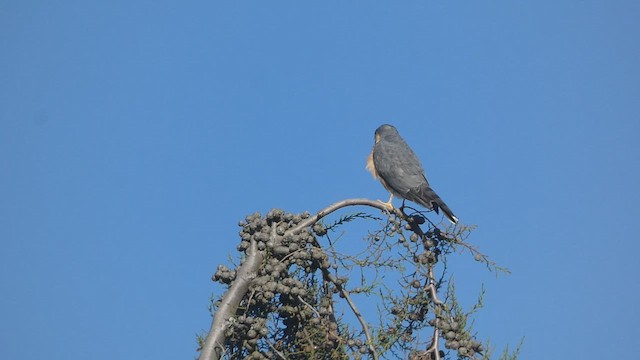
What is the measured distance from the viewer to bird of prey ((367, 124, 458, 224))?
246 inches

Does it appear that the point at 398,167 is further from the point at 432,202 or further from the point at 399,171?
the point at 432,202

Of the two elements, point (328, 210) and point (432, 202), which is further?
point (432, 202)

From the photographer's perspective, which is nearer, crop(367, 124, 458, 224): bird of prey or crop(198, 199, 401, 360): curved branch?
crop(198, 199, 401, 360): curved branch

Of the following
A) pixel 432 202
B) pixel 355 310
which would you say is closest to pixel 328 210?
pixel 355 310

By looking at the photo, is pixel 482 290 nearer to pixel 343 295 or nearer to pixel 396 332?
pixel 396 332

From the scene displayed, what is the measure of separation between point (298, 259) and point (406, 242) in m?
0.74

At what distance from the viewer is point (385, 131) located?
27.1 feet

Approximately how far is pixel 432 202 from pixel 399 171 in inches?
43.3

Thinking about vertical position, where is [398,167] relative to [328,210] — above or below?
above

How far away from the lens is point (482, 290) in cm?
414

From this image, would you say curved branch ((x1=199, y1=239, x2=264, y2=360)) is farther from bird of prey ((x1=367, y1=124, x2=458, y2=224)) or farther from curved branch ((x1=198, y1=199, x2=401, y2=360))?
bird of prey ((x1=367, y1=124, x2=458, y2=224))

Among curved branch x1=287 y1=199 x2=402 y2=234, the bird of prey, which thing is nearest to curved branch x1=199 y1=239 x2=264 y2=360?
curved branch x1=287 y1=199 x2=402 y2=234

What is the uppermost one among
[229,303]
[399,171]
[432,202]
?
[399,171]

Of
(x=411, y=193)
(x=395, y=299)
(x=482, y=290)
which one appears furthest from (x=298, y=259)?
(x=411, y=193)
